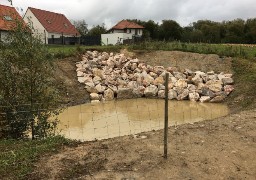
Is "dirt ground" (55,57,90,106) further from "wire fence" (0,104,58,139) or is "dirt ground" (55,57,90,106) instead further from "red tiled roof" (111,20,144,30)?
"red tiled roof" (111,20,144,30)

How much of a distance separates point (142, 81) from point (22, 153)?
1666 centimetres

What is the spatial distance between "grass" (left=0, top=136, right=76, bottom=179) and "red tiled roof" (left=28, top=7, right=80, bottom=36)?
132ft

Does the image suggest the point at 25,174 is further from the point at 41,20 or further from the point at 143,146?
the point at 41,20

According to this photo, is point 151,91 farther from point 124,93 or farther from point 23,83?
point 23,83

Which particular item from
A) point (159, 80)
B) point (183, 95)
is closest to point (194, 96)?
point (183, 95)

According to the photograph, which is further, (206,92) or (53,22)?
(53,22)

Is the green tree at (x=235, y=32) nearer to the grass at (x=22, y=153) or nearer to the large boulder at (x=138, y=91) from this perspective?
the large boulder at (x=138, y=91)

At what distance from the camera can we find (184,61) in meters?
27.3

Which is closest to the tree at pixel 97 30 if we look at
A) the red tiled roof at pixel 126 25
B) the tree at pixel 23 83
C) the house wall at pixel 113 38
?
the red tiled roof at pixel 126 25

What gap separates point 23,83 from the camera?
35.1 ft

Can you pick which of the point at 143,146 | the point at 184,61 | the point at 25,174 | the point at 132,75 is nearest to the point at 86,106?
the point at 132,75

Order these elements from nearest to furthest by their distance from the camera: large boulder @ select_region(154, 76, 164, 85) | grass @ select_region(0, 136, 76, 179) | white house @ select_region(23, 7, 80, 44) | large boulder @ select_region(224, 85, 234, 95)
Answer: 1. grass @ select_region(0, 136, 76, 179)
2. large boulder @ select_region(224, 85, 234, 95)
3. large boulder @ select_region(154, 76, 164, 85)
4. white house @ select_region(23, 7, 80, 44)

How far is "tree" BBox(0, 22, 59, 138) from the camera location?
34.4 feet

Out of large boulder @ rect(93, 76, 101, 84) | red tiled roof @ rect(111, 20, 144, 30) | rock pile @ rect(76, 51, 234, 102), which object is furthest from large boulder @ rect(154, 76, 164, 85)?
red tiled roof @ rect(111, 20, 144, 30)
